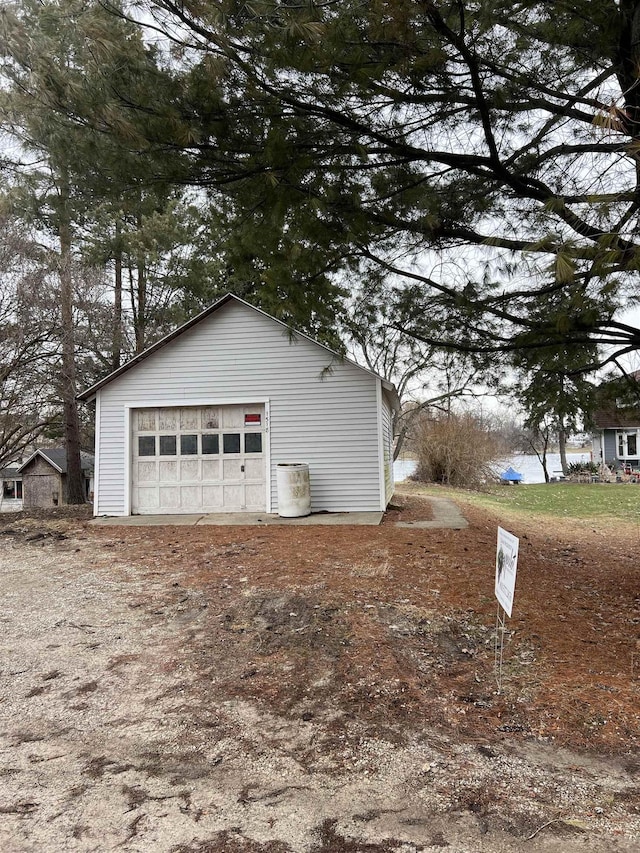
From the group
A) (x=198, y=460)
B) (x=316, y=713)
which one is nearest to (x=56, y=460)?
(x=198, y=460)

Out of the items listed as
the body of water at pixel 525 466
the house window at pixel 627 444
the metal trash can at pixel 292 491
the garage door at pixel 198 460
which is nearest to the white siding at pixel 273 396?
the garage door at pixel 198 460

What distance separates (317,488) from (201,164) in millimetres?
7082

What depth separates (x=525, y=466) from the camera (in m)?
47.7

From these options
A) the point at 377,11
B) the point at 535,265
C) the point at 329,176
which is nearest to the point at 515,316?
the point at 535,265

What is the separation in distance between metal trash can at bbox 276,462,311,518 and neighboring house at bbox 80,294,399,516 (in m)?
0.51

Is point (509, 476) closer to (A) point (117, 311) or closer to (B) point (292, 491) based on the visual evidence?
(B) point (292, 491)

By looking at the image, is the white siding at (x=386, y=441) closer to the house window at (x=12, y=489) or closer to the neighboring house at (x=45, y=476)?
the neighboring house at (x=45, y=476)

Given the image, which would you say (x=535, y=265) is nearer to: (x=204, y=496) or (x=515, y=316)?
(x=515, y=316)

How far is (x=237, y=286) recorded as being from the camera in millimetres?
17906

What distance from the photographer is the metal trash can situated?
10.4 m

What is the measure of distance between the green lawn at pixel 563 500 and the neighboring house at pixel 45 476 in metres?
14.1

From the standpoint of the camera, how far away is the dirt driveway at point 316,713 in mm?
2338

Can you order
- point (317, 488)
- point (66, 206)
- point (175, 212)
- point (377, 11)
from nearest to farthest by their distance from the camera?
1. point (377, 11)
2. point (66, 206)
3. point (317, 488)
4. point (175, 212)

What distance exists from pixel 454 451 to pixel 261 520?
13.1 m
